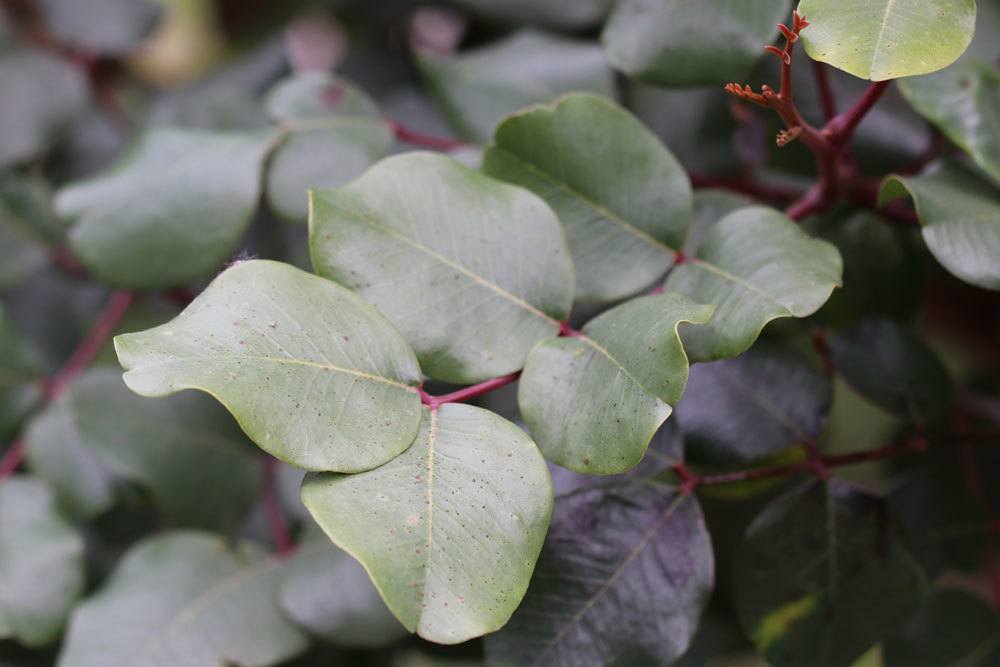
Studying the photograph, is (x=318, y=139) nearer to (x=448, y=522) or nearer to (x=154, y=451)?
(x=154, y=451)

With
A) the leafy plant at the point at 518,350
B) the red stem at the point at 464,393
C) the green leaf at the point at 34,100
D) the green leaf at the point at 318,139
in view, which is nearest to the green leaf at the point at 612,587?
the leafy plant at the point at 518,350

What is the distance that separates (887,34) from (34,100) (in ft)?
2.95

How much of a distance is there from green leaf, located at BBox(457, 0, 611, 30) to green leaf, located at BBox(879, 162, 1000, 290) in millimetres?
438

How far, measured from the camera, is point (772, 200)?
0.83 metres

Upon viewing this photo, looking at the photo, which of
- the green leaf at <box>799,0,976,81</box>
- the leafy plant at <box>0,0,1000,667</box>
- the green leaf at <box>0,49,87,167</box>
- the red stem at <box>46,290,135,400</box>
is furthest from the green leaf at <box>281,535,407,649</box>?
the green leaf at <box>0,49,87,167</box>

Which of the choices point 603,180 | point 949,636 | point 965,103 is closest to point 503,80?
point 603,180

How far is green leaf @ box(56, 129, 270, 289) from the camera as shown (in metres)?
0.76

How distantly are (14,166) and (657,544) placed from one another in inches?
31.3

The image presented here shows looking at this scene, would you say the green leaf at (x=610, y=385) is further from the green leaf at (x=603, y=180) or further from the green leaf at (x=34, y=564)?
the green leaf at (x=34, y=564)

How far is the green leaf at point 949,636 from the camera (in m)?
0.77

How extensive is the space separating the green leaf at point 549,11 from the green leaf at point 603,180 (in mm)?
367

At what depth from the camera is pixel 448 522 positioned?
457 mm

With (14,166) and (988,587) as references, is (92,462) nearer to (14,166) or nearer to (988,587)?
(14,166)

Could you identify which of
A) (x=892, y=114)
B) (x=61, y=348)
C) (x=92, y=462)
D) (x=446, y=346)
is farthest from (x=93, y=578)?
(x=892, y=114)
